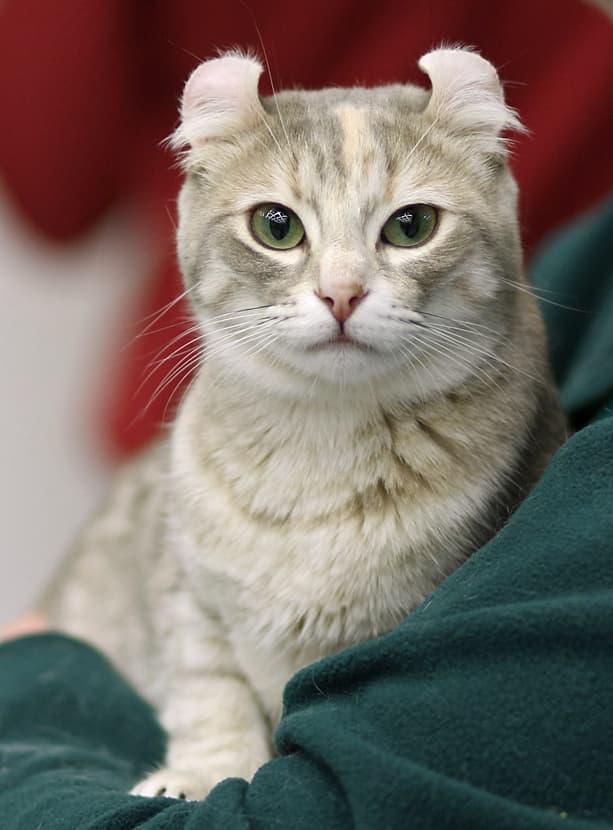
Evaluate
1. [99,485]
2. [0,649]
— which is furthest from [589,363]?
[99,485]

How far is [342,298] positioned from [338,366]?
8 centimetres

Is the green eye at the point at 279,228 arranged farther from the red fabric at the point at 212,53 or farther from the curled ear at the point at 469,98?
the red fabric at the point at 212,53

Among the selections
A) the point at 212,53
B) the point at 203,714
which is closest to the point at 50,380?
the point at 212,53

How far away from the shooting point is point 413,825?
2.19 ft

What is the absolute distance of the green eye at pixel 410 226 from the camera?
34.8 inches

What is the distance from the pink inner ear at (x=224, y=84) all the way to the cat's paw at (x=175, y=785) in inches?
29.1

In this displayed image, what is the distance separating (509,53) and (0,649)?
4.20 feet

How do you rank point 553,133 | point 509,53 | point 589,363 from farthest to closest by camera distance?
point 553,133, point 509,53, point 589,363

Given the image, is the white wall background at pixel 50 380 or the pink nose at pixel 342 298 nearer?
the pink nose at pixel 342 298

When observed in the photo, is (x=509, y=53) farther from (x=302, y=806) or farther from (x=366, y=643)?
(x=302, y=806)

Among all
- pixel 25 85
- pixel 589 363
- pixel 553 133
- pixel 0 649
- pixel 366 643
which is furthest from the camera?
pixel 25 85

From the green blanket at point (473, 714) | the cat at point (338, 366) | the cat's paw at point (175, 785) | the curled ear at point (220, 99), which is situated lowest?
the cat's paw at point (175, 785)

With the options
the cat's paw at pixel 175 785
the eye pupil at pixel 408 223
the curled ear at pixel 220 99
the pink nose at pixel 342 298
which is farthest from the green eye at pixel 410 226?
the cat's paw at pixel 175 785

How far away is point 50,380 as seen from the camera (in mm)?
2361
